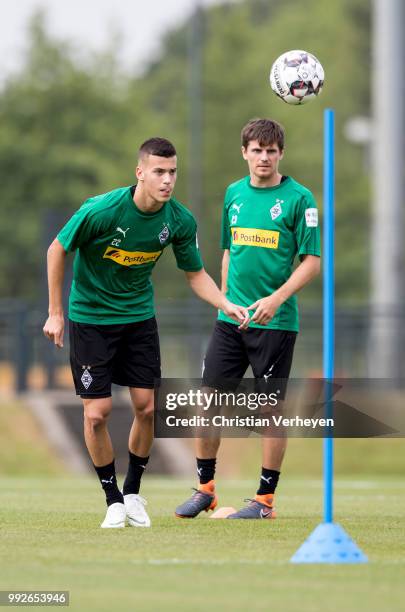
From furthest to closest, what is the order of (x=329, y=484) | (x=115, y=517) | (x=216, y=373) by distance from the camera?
(x=216, y=373) < (x=115, y=517) < (x=329, y=484)

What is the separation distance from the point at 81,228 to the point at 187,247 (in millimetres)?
743

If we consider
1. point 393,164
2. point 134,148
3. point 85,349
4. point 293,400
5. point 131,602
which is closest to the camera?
point 131,602

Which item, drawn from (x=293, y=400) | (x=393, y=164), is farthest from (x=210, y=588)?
(x=393, y=164)

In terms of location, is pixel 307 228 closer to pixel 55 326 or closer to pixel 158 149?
pixel 158 149

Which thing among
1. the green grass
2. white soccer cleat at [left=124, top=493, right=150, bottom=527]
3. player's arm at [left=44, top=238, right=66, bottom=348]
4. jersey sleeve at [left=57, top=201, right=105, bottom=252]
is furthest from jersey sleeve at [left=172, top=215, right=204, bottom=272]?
the green grass

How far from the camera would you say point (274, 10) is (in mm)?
→ 75375

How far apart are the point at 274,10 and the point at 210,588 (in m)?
70.7

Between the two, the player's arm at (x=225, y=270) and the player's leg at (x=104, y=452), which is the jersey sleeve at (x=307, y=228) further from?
the player's leg at (x=104, y=452)

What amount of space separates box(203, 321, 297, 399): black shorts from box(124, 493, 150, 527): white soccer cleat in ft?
2.97

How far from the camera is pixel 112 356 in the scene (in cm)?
883

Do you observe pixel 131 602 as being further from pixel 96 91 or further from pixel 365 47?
pixel 365 47

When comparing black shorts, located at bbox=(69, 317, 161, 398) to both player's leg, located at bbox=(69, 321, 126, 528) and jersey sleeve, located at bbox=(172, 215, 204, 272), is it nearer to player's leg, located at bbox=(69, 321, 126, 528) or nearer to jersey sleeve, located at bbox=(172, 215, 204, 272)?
player's leg, located at bbox=(69, 321, 126, 528)

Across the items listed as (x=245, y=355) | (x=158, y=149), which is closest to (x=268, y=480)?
(x=245, y=355)

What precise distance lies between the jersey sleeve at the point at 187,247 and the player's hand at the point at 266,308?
18.5 inches
